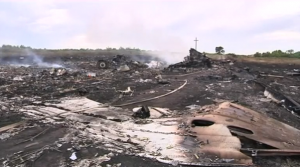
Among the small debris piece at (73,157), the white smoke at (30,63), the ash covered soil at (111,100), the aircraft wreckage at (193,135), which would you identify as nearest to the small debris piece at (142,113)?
the aircraft wreckage at (193,135)

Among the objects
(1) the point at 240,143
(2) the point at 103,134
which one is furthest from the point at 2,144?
(1) the point at 240,143

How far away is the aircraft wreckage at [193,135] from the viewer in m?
5.63

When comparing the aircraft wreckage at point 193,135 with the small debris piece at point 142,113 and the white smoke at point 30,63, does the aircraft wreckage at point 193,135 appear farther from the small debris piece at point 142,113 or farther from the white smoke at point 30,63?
the white smoke at point 30,63

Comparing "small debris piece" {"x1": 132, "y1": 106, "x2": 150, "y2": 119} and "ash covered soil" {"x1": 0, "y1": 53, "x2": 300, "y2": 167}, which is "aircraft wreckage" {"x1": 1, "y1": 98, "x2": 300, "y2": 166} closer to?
"small debris piece" {"x1": 132, "y1": 106, "x2": 150, "y2": 119}

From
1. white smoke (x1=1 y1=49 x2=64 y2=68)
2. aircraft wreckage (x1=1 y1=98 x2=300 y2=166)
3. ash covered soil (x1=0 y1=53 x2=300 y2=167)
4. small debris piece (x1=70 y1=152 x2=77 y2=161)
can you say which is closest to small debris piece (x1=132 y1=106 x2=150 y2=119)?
aircraft wreckage (x1=1 y1=98 x2=300 y2=166)

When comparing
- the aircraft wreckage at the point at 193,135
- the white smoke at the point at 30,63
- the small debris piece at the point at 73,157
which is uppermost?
the white smoke at the point at 30,63

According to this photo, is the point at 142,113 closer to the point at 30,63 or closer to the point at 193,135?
the point at 193,135

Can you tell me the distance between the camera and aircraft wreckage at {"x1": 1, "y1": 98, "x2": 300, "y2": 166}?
→ 5.63m

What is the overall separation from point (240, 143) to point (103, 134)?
281cm

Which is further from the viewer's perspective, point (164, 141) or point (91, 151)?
point (164, 141)

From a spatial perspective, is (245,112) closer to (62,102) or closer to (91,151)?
(91,151)

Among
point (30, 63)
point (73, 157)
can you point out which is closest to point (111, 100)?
point (73, 157)

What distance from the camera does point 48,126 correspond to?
755cm

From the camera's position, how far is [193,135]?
6.54 meters
